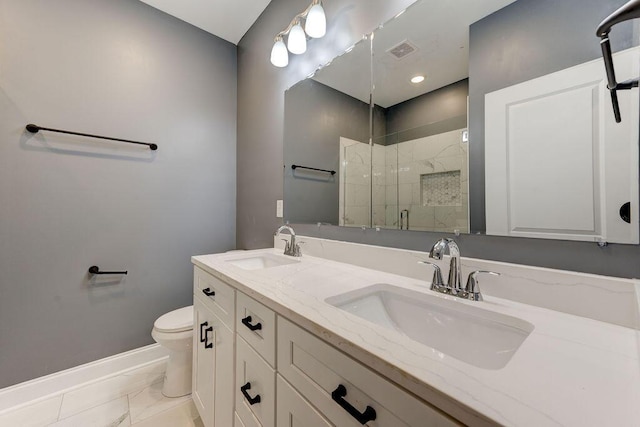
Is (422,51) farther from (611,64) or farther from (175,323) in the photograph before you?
(175,323)

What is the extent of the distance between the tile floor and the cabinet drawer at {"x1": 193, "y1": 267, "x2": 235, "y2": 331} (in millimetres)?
697

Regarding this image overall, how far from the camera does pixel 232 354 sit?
898 millimetres

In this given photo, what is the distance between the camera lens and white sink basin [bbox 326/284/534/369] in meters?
0.56

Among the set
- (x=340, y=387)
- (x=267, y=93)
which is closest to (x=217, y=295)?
(x=340, y=387)

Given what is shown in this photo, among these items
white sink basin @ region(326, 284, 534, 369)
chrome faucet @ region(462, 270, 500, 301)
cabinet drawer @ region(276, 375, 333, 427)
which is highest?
chrome faucet @ region(462, 270, 500, 301)

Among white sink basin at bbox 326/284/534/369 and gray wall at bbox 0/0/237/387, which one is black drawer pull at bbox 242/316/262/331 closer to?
white sink basin at bbox 326/284/534/369

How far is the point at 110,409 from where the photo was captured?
4.46ft

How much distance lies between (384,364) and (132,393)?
1835 millimetres

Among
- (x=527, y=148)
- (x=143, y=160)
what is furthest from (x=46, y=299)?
(x=527, y=148)

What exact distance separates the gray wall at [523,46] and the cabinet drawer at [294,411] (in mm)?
685

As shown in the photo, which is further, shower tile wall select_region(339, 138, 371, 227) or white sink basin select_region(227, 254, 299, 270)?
white sink basin select_region(227, 254, 299, 270)

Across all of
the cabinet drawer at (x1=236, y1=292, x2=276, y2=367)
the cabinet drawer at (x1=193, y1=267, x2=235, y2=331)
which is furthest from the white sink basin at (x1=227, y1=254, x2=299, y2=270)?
the cabinet drawer at (x1=236, y1=292, x2=276, y2=367)

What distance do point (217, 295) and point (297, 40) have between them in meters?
1.42

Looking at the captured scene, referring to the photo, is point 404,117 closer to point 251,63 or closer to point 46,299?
point 251,63
